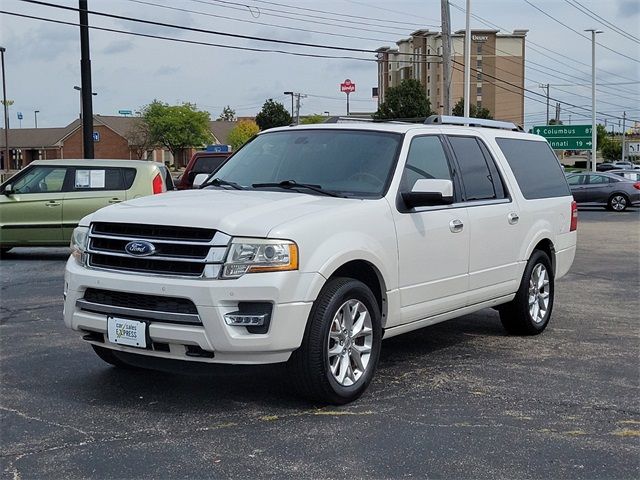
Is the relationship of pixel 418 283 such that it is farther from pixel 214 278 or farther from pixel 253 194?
pixel 214 278

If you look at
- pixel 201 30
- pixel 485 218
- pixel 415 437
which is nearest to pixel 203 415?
pixel 415 437

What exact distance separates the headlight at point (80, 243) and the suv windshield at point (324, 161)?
1.32 metres

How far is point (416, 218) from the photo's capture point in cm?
598

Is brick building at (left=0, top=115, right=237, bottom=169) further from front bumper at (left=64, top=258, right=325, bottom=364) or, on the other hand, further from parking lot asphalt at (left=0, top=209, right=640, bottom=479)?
front bumper at (left=64, top=258, right=325, bottom=364)

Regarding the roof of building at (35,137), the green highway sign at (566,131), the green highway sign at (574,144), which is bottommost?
→ the green highway sign at (574,144)

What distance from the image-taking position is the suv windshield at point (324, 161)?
5.97 meters

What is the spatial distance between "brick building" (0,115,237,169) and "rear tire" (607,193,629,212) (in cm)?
6181

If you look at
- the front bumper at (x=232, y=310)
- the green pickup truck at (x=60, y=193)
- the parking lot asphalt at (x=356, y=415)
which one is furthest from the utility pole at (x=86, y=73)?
the front bumper at (x=232, y=310)

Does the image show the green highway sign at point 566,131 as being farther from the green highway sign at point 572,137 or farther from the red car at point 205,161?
the red car at point 205,161

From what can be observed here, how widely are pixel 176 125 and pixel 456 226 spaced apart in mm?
79837

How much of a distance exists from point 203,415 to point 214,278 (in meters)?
0.90

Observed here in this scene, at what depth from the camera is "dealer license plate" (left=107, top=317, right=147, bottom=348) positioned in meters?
4.98

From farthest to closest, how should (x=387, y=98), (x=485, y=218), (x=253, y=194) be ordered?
(x=387, y=98) → (x=485, y=218) → (x=253, y=194)

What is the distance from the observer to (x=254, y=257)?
486 centimetres
